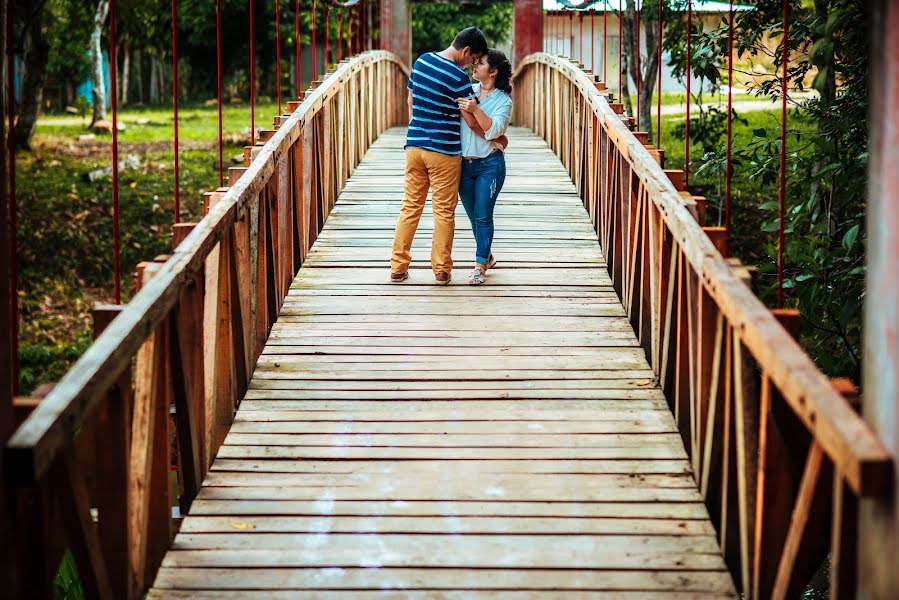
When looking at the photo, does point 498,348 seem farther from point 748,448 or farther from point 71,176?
point 71,176

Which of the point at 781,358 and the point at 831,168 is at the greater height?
the point at 831,168

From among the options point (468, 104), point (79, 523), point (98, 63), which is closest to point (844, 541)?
point (79, 523)

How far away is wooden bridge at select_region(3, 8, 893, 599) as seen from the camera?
9.54 feet

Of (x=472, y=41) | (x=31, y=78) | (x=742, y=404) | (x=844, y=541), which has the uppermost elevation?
(x=31, y=78)

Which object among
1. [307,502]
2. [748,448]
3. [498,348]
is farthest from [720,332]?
[498,348]

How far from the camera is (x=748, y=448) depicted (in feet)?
10.7

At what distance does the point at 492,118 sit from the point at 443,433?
183 cm

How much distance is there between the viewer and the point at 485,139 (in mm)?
5621

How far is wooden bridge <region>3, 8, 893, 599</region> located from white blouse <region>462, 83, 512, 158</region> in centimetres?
51

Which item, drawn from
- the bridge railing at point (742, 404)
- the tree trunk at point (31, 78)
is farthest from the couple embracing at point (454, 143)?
the tree trunk at point (31, 78)

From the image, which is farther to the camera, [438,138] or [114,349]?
[438,138]

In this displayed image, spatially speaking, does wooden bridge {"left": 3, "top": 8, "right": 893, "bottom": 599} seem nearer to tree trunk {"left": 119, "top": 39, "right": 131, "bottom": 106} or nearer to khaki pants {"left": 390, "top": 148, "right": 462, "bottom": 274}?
khaki pants {"left": 390, "top": 148, "right": 462, "bottom": 274}

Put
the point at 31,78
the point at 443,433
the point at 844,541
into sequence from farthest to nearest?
the point at 31,78 < the point at 443,433 < the point at 844,541

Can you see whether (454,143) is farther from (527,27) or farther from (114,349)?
(527,27)
